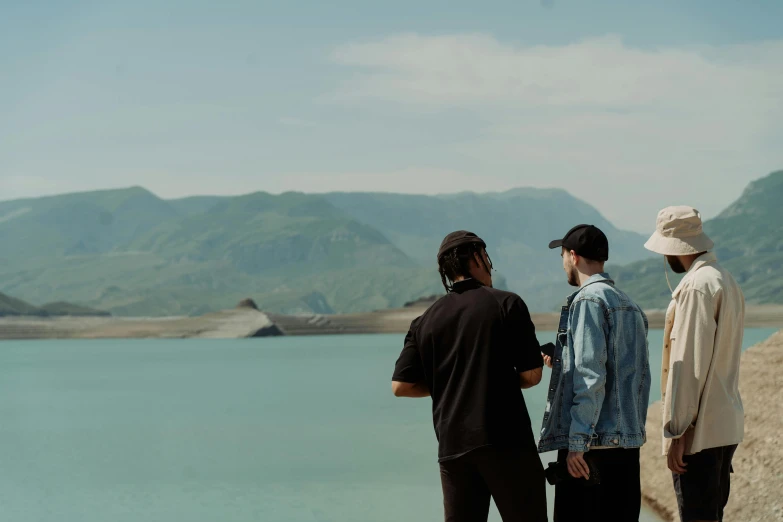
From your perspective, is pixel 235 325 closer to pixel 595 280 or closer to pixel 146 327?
pixel 146 327

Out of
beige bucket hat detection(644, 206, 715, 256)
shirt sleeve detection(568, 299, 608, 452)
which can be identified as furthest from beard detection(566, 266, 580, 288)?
beige bucket hat detection(644, 206, 715, 256)

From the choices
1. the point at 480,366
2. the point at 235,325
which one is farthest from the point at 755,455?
the point at 235,325

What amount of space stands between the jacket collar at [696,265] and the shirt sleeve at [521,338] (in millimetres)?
791

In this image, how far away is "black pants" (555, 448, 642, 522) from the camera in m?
3.48

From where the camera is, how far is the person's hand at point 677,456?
12.2ft

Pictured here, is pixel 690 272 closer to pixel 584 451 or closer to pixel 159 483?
pixel 584 451

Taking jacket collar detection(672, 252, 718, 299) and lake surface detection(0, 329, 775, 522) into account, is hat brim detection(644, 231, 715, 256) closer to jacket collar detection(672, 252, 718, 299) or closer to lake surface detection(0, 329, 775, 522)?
jacket collar detection(672, 252, 718, 299)

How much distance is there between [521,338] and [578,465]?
52cm

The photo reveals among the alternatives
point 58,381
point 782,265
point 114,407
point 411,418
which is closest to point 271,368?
point 58,381

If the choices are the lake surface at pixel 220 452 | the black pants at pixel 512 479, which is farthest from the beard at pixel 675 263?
the lake surface at pixel 220 452

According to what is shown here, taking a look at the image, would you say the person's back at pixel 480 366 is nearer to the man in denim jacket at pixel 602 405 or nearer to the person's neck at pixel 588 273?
the man in denim jacket at pixel 602 405

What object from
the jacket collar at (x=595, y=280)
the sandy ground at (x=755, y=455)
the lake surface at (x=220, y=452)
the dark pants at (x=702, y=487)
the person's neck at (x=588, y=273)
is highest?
the person's neck at (x=588, y=273)

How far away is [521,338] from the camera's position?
10.6 feet

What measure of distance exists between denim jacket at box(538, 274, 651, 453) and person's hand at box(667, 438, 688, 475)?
11.2 inches
